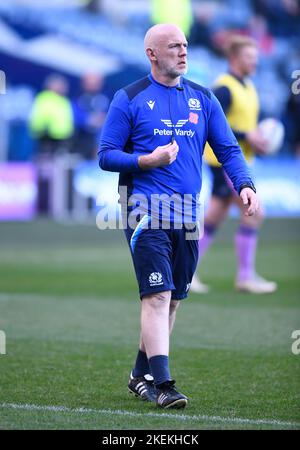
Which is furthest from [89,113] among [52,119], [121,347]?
[121,347]

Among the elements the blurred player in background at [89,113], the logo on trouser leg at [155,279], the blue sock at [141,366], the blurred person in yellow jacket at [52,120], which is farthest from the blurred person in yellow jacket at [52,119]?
the logo on trouser leg at [155,279]

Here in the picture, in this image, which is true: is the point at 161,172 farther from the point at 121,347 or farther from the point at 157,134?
the point at 121,347

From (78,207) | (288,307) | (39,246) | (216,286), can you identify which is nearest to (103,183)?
(78,207)

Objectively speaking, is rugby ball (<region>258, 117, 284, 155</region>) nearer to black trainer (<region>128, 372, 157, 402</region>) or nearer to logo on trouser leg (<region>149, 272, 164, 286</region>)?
black trainer (<region>128, 372, 157, 402</region>)

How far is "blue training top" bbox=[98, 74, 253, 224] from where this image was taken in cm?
645

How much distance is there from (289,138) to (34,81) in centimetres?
617

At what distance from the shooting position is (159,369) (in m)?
6.29

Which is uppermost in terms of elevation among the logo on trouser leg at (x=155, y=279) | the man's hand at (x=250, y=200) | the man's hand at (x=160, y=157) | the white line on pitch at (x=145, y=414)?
the man's hand at (x=160, y=157)

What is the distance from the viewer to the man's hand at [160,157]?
619 cm

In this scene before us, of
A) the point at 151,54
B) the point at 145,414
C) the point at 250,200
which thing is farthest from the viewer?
the point at 151,54

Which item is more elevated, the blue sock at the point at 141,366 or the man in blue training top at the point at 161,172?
the man in blue training top at the point at 161,172

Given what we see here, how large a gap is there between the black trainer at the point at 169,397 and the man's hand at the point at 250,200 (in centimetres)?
109

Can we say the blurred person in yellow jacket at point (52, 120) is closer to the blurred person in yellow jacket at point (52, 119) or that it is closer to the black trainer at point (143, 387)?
the blurred person in yellow jacket at point (52, 119)

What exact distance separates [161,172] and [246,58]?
564 cm
